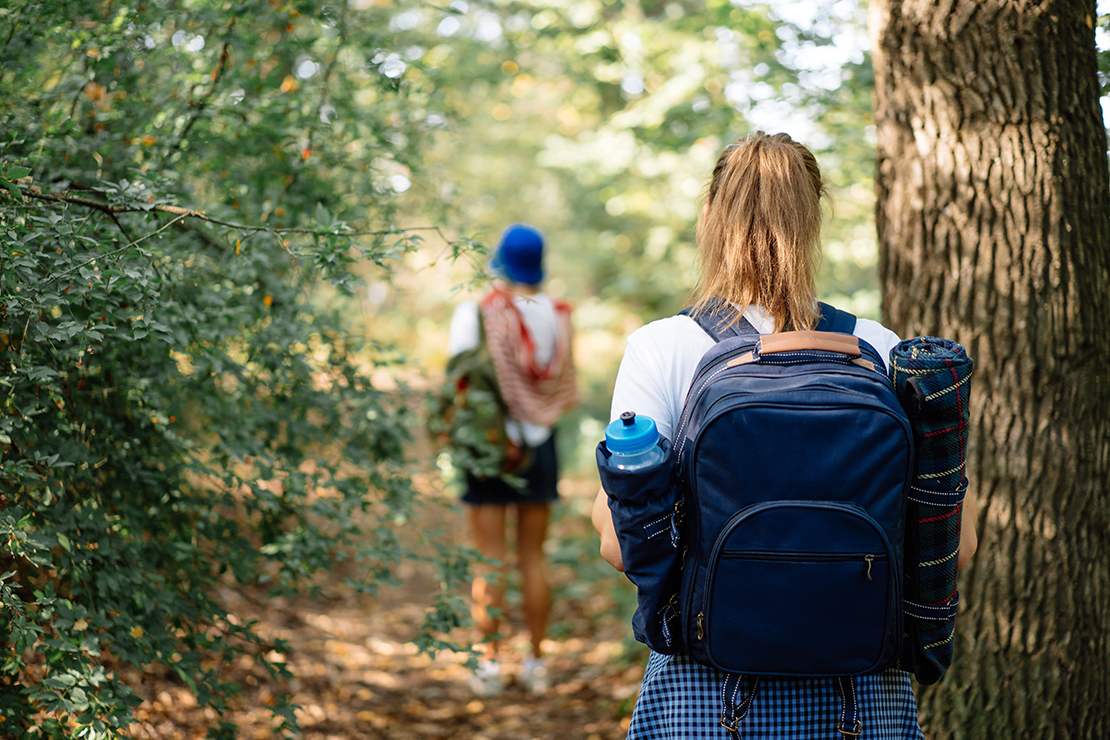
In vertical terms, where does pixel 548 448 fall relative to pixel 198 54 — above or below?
below

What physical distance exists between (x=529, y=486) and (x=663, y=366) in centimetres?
256

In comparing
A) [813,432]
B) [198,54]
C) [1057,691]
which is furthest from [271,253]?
[1057,691]

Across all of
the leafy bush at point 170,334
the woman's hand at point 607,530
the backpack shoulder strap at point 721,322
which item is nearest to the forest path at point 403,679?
the leafy bush at point 170,334

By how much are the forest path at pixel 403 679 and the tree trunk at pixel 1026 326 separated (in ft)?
5.73

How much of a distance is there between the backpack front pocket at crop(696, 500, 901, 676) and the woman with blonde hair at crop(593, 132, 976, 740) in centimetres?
15

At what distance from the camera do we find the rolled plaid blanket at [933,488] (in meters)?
1.45

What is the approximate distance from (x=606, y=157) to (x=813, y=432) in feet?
16.6

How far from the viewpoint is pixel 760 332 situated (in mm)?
1561

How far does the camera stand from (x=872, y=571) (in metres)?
1.36

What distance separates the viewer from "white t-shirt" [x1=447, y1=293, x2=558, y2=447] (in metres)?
3.92

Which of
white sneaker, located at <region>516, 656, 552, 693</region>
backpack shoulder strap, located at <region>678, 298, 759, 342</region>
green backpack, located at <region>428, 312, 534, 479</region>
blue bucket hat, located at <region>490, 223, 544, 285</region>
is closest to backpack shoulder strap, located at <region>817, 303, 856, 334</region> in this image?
backpack shoulder strap, located at <region>678, 298, 759, 342</region>

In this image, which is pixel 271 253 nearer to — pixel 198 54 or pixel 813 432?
pixel 198 54

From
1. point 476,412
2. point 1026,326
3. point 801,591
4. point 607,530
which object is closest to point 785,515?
point 801,591

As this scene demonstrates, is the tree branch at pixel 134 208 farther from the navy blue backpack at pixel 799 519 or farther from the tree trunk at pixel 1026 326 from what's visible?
the tree trunk at pixel 1026 326
